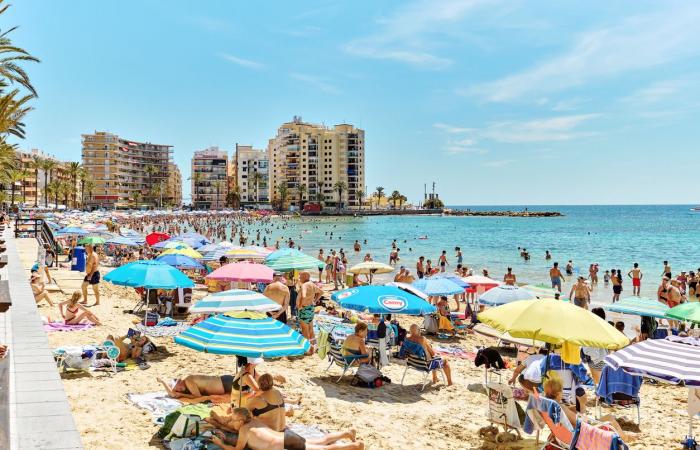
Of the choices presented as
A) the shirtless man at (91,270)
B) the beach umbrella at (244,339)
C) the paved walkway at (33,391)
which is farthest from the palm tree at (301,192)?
the beach umbrella at (244,339)

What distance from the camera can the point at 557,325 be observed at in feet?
23.6

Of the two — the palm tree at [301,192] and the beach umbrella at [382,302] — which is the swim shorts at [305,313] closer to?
the beach umbrella at [382,302]

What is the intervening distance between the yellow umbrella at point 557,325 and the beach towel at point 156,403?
4586 mm

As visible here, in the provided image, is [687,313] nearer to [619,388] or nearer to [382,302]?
[619,388]

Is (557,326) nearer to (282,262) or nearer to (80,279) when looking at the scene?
(282,262)

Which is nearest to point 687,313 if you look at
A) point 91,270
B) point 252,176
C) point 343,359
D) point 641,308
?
point 641,308

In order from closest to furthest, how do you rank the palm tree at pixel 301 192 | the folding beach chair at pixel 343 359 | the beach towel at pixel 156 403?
1. the beach towel at pixel 156 403
2. the folding beach chair at pixel 343 359
3. the palm tree at pixel 301 192

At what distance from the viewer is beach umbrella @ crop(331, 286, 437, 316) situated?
29.6 ft

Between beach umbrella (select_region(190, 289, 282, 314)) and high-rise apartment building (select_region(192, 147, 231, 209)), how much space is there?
503 feet

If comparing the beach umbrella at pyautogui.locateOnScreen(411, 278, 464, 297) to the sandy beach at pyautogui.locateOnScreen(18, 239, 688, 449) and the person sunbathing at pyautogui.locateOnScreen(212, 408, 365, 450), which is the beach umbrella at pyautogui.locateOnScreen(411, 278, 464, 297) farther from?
the person sunbathing at pyautogui.locateOnScreen(212, 408, 365, 450)

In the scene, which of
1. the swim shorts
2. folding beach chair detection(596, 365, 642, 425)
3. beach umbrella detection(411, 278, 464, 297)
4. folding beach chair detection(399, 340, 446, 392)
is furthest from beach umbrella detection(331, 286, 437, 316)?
beach umbrella detection(411, 278, 464, 297)

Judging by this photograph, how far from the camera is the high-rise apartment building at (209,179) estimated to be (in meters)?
159

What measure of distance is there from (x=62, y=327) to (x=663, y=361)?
10780 millimetres

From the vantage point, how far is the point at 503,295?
12.6 meters
